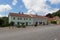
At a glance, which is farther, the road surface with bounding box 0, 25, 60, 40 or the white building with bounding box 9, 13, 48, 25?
the white building with bounding box 9, 13, 48, 25

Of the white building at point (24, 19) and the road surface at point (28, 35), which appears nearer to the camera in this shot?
the road surface at point (28, 35)

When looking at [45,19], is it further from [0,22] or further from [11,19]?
[0,22]

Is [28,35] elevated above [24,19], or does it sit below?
above

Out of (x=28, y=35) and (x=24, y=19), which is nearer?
(x=28, y=35)

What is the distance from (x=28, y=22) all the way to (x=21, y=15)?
5912 millimetres

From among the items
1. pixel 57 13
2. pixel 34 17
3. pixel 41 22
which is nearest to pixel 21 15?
pixel 34 17

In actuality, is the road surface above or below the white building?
above

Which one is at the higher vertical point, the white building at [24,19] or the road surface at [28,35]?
the road surface at [28,35]

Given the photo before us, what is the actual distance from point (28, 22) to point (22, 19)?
15.4 ft

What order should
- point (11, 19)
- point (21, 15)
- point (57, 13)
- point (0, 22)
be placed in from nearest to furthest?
1. point (0, 22)
2. point (11, 19)
3. point (21, 15)
4. point (57, 13)

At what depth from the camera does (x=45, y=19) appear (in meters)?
117

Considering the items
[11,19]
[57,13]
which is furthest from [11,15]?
[57,13]

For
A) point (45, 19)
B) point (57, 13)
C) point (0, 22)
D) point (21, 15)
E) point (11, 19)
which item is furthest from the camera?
point (57, 13)

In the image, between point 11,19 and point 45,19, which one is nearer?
point 11,19
